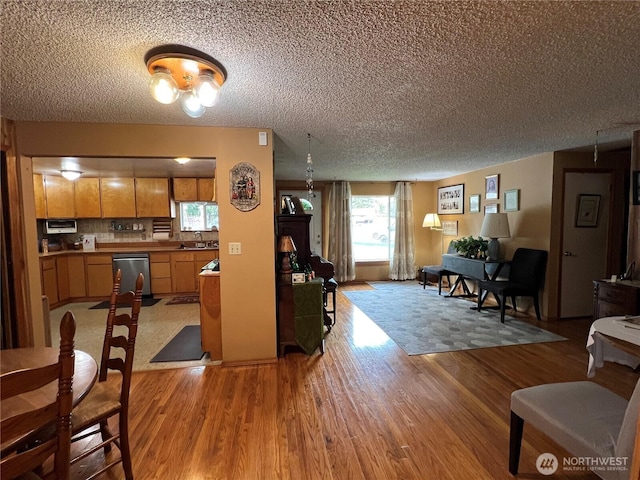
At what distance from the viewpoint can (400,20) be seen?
50.4 inches

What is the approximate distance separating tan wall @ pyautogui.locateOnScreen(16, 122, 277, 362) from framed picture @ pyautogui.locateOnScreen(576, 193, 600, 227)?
13.3ft

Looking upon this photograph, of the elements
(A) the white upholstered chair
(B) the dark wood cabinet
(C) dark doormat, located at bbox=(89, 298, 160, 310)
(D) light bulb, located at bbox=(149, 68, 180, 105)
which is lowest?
(C) dark doormat, located at bbox=(89, 298, 160, 310)

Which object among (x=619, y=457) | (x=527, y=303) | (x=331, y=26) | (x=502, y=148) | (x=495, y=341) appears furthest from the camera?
(x=527, y=303)

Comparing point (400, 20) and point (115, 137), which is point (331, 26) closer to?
point (400, 20)

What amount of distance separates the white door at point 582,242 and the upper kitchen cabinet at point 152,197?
20.6ft

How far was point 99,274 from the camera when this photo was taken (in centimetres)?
517

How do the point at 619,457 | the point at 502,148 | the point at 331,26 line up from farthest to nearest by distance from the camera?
the point at 502,148 → the point at 331,26 → the point at 619,457

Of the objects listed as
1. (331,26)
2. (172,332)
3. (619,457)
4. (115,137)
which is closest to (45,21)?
(331,26)

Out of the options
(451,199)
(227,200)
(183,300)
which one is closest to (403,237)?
(451,199)

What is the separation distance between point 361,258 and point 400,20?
5.76 meters

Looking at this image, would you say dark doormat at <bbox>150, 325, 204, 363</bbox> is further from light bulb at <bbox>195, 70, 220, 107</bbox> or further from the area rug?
light bulb at <bbox>195, 70, 220, 107</bbox>

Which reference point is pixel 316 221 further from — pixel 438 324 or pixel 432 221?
pixel 438 324

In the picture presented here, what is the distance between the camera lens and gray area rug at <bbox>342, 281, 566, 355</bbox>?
129 inches

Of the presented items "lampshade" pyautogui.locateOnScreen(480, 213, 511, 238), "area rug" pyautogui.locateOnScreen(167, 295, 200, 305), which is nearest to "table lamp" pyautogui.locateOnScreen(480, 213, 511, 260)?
→ "lampshade" pyautogui.locateOnScreen(480, 213, 511, 238)
